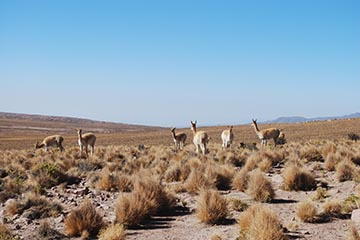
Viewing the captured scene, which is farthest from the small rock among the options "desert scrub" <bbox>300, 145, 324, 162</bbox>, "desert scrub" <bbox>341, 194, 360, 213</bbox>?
"desert scrub" <bbox>300, 145, 324, 162</bbox>

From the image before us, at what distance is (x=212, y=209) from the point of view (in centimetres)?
955

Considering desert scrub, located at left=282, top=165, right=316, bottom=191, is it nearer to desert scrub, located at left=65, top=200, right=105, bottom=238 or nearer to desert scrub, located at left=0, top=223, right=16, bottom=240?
desert scrub, located at left=65, top=200, right=105, bottom=238

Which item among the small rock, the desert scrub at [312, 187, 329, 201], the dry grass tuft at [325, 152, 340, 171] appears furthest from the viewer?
the dry grass tuft at [325, 152, 340, 171]

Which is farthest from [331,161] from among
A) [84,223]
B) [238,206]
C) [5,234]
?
[5,234]

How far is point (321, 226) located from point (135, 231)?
3929 mm

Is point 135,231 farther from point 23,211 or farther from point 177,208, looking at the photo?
point 23,211

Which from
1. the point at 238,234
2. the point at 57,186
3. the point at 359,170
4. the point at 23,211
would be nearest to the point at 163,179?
the point at 57,186

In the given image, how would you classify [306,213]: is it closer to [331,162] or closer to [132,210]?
[132,210]

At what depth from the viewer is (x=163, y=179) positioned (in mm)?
15891

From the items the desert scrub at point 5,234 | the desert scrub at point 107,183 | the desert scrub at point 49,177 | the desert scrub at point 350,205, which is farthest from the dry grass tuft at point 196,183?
the desert scrub at point 5,234

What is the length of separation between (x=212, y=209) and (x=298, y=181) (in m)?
4.48

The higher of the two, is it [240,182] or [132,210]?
[240,182]

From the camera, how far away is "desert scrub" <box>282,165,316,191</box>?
508 inches

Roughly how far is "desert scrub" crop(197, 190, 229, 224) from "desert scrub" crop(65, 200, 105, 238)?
2.24 metres
